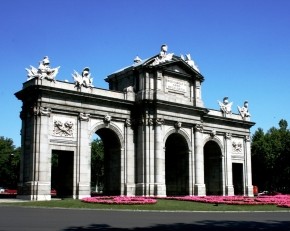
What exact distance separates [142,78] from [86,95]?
7705mm

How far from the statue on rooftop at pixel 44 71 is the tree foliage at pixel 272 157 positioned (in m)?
53.8

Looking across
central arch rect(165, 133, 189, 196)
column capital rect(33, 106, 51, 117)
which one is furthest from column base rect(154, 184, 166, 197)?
column capital rect(33, 106, 51, 117)

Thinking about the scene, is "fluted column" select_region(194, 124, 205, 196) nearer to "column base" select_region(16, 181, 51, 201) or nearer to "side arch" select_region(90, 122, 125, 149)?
"side arch" select_region(90, 122, 125, 149)

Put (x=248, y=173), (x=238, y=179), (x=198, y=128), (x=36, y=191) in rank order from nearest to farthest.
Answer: (x=36, y=191), (x=198, y=128), (x=248, y=173), (x=238, y=179)

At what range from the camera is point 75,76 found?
4528 cm

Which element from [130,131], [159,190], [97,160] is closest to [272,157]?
[97,160]

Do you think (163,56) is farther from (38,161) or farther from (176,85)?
(38,161)

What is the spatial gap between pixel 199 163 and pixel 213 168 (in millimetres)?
8282

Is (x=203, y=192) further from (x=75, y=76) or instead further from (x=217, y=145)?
(x=75, y=76)

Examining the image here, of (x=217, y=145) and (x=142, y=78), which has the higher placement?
(x=142, y=78)

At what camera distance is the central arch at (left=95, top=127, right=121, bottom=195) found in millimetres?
48438

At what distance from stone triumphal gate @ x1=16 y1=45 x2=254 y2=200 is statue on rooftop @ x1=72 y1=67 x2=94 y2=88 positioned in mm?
108

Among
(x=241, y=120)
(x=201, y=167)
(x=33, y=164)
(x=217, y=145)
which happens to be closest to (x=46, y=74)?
(x=33, y=164)

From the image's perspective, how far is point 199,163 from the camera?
5272 cm
